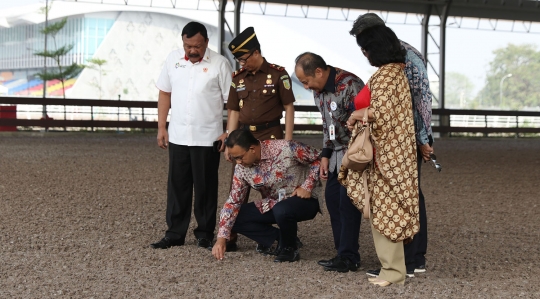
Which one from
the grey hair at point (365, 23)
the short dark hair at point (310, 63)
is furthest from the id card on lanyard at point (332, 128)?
the grey hair at point (365, 23)

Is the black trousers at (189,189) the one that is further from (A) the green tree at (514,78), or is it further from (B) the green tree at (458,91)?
(A) the green tree at (514,78)

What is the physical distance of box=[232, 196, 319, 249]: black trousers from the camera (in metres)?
4.35

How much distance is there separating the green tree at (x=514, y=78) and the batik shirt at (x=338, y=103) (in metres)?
49.0

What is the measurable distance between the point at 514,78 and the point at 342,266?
2015 inches

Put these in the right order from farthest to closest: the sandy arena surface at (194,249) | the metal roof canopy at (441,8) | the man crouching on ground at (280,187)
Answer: the metal roof canopy at (441,8) → the man crouching on ground at (280,187) → the sandy arena surface at (194,249)

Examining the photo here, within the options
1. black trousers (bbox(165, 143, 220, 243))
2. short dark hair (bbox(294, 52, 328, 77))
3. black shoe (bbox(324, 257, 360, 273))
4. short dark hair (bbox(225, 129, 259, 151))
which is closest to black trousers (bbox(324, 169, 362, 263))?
black shoe (bbox(324, 257, 360, 273))

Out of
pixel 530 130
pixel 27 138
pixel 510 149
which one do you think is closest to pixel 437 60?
pixel 530 130

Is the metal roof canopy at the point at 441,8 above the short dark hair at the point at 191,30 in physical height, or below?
above

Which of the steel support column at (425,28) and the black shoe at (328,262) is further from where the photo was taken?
the steel support column at (425,28)

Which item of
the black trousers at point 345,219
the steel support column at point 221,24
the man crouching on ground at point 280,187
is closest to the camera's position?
the black trousers at point 345,219

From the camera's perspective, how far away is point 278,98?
4.65 metres

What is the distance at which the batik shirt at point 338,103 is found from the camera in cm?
409

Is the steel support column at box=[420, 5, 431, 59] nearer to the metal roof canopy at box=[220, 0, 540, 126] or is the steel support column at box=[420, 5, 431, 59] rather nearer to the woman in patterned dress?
the metal roof canopy at box=[220, 0, 540, 126]

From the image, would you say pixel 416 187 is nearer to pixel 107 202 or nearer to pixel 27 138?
pixel 107 202
